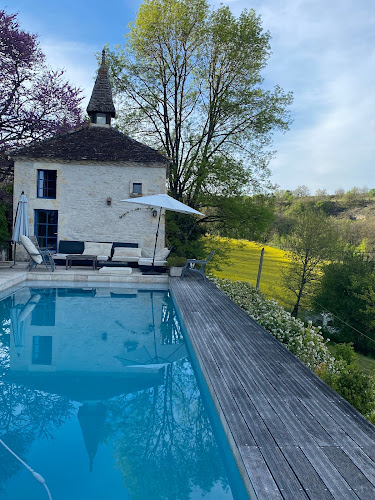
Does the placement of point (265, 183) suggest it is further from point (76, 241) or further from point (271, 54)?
point (76, 241)

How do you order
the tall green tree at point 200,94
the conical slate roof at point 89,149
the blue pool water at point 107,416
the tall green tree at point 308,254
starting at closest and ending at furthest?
the blue pool water at point 107,416 < the conical slate roof at point 89,149 < the tall green tree at point 200,94 < the tall green tree at point 308,254

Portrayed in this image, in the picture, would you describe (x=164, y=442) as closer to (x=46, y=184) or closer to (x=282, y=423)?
(x=282, y=423)

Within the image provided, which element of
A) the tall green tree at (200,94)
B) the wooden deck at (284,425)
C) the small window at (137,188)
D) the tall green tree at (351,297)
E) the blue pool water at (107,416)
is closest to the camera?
the wooden deck at (284,425)

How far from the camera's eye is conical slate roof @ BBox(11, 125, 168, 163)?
44.2 feet

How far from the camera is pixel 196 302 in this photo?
27.0 feet

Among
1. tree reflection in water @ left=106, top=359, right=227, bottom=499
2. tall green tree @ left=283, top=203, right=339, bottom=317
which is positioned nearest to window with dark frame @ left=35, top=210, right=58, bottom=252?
tree reflection in water @ left=106, top=359, right=227, bottom=499

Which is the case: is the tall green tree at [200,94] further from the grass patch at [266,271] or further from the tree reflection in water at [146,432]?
the tree reflection in water at [146,432]

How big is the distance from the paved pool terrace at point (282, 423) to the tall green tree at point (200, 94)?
43.3 ft

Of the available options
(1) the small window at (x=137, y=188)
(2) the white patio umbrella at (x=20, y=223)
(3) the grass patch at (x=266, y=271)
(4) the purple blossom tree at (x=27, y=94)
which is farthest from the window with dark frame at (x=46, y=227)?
(3) the grass patch at (x=266, y=271)

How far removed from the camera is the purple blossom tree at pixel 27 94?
16.3 meters

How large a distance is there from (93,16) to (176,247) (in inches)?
422

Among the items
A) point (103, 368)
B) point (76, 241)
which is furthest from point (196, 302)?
point (76, 241)

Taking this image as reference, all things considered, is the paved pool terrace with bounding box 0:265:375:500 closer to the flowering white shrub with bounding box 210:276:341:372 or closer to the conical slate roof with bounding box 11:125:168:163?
the flowering white shrub with bounding box 210:276:341:372

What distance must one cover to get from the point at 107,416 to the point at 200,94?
18.5 metres
